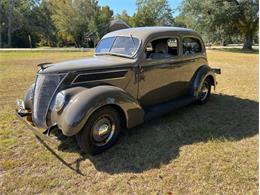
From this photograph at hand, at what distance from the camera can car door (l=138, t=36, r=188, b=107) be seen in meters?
4.29

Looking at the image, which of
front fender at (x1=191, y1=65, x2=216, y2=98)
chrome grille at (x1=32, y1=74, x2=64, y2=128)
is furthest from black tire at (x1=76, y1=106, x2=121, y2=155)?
front fender at (x1=191, y1=65, x2=216, y2=98)

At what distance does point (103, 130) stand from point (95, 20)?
35.6m

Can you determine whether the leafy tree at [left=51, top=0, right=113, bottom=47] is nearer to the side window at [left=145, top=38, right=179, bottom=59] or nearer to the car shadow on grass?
the side window at [left=145, top=38, right=179, bottom=59]

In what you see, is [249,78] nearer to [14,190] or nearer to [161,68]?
[161,68]

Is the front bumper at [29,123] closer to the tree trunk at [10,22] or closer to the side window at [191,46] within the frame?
the side window at [191,46]

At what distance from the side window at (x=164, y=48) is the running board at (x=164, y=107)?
95 centimetres

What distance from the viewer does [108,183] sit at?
292 centimetres

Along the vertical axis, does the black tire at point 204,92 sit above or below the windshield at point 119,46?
below

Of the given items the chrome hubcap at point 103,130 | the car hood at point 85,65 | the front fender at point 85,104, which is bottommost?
the chrome hubcap at point 103,130

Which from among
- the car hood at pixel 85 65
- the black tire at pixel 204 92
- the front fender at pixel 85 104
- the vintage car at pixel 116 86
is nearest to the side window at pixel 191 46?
the vintage car at pixel 116 86

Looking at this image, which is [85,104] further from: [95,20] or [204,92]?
[95,20]

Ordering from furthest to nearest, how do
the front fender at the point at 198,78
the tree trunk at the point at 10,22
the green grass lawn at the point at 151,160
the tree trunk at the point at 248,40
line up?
the tree trunk at the point at 10,22
the tree trunk at the point at 248,40
the front fender at the point at 198,78
the green grass lawn at the point at 151,160

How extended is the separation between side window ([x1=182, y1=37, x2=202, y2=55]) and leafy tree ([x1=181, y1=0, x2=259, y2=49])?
20016 mm

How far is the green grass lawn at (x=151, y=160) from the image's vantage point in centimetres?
286
